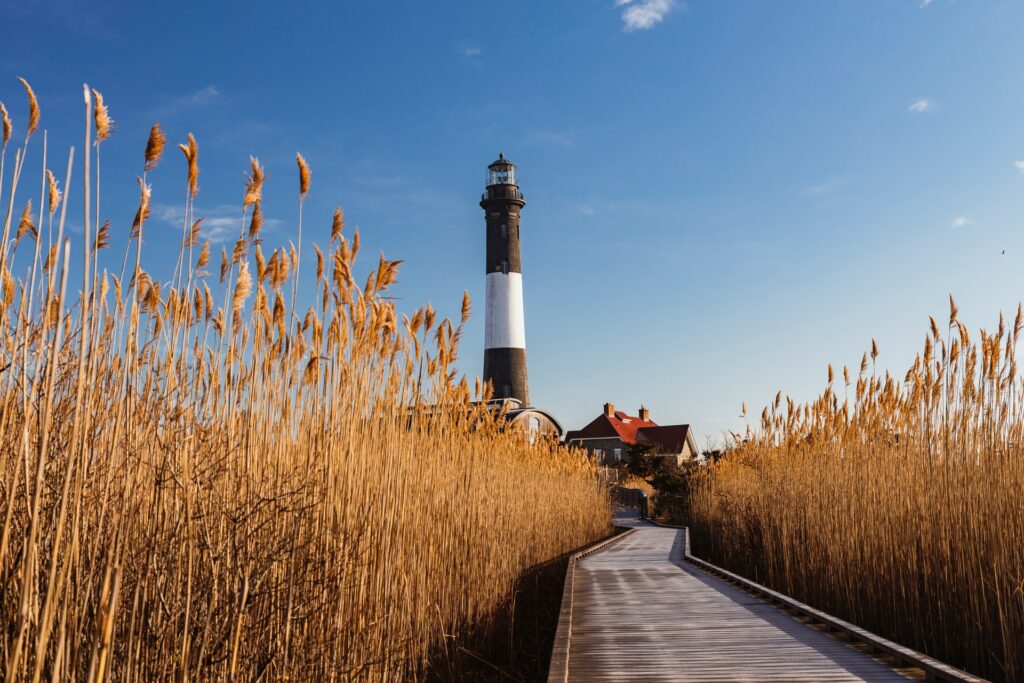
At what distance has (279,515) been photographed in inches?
99.7

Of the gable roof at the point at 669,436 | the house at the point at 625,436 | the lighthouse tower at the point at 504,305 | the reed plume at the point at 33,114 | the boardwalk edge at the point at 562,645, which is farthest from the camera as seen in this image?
the gable roof at the point at 669,436

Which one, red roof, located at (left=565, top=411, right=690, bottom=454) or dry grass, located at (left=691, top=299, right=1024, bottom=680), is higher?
red roof, located at (left=565, top=411, right=690, bottom=454)

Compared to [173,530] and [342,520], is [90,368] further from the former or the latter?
[342,520]

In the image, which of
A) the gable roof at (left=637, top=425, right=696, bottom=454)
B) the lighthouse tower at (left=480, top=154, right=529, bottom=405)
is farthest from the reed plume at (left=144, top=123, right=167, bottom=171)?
the gable roof at (left=637, top=425, right=696, bottom=454)

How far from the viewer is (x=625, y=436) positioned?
116 feet

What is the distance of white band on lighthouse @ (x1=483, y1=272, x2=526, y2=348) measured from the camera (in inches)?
933

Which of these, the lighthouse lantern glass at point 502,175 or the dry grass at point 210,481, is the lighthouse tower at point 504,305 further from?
the dry grass at point 210,481

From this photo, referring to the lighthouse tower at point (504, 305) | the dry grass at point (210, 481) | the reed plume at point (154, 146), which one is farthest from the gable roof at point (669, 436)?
the reed plume at point (154, 146)

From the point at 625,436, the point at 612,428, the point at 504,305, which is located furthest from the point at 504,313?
the point at 625,436

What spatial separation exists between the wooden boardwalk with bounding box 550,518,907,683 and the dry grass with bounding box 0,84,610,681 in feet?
3.56

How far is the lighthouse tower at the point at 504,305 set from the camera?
77.6 feet

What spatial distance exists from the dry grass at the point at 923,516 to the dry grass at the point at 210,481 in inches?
111

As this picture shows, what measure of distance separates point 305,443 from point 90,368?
1.06 metres

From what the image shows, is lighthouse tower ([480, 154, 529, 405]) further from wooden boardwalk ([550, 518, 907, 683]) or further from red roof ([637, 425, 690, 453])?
wooden boardwalk ([550, 518, 907, 683])
